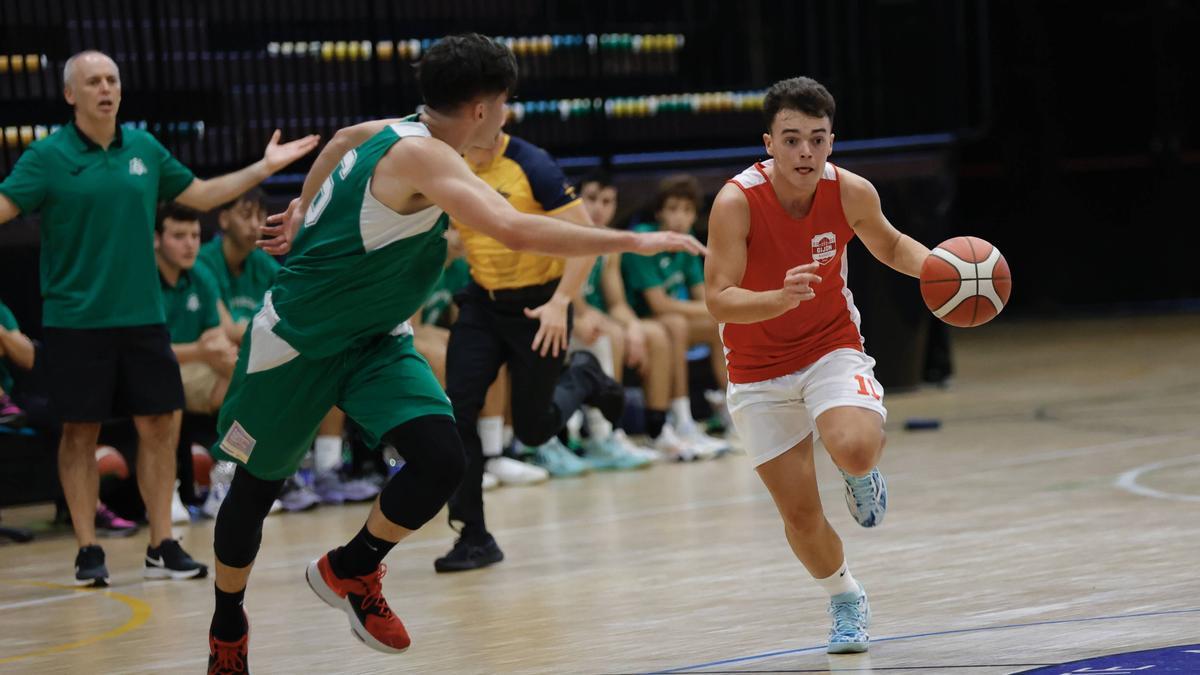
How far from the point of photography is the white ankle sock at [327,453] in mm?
8898

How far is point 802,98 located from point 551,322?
2011 millimetres

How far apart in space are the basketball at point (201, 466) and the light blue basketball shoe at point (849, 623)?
5.27 metres

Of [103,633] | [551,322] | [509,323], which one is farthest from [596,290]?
[103,633]

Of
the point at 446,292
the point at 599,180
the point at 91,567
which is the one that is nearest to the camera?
the point at 91,567

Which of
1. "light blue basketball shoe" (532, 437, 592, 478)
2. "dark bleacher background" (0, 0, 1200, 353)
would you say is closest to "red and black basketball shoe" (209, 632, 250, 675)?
"light blue basketball shoe" (532, 437, 592, 478)

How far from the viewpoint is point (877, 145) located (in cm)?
1192

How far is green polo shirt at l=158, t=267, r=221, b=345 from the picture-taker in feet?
28.0

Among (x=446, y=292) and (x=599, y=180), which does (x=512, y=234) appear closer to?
(x=599, y=180)

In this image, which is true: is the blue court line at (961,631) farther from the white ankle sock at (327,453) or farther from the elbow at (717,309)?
the white ankle sock at (327,453)

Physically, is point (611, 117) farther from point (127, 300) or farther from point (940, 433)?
point (127, 300)

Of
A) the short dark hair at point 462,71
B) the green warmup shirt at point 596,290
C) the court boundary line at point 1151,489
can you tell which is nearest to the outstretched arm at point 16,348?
the green warmup shirt at point 596,290

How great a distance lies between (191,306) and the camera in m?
8.59

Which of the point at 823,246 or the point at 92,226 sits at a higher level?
the point at 92,226

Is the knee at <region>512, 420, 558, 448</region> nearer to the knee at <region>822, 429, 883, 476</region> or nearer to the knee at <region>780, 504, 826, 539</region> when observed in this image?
the knee at <region>780, 504, 826, 539</region>
